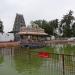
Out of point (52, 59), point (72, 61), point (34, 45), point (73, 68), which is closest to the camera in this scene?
point (73, 68)

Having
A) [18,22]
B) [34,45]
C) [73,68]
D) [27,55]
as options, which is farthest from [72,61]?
[18,22]

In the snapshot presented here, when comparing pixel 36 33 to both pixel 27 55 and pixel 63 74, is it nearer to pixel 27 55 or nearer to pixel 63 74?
pixel 27 55

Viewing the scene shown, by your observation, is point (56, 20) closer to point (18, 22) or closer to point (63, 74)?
point (18, 22)

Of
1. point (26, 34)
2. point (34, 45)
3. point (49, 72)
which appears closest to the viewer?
point (49, 72)

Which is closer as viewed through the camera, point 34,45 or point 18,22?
point 34,45

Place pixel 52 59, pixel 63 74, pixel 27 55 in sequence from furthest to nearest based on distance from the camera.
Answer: pixel 27 55, pixel 52 59, pixel 63 74

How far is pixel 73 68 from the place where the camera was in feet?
35.1

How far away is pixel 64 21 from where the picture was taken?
63.7 m

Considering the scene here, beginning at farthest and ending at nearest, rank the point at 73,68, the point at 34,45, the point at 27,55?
the point at 34,45
the point at 27,55
the point at 73,68

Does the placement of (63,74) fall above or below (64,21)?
below

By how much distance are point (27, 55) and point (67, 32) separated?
49.9 meters

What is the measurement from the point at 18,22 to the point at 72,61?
4975 centimetres

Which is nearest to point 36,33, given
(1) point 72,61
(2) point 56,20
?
(2) point 56,20

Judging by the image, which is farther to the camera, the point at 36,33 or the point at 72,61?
the point at 36,33
